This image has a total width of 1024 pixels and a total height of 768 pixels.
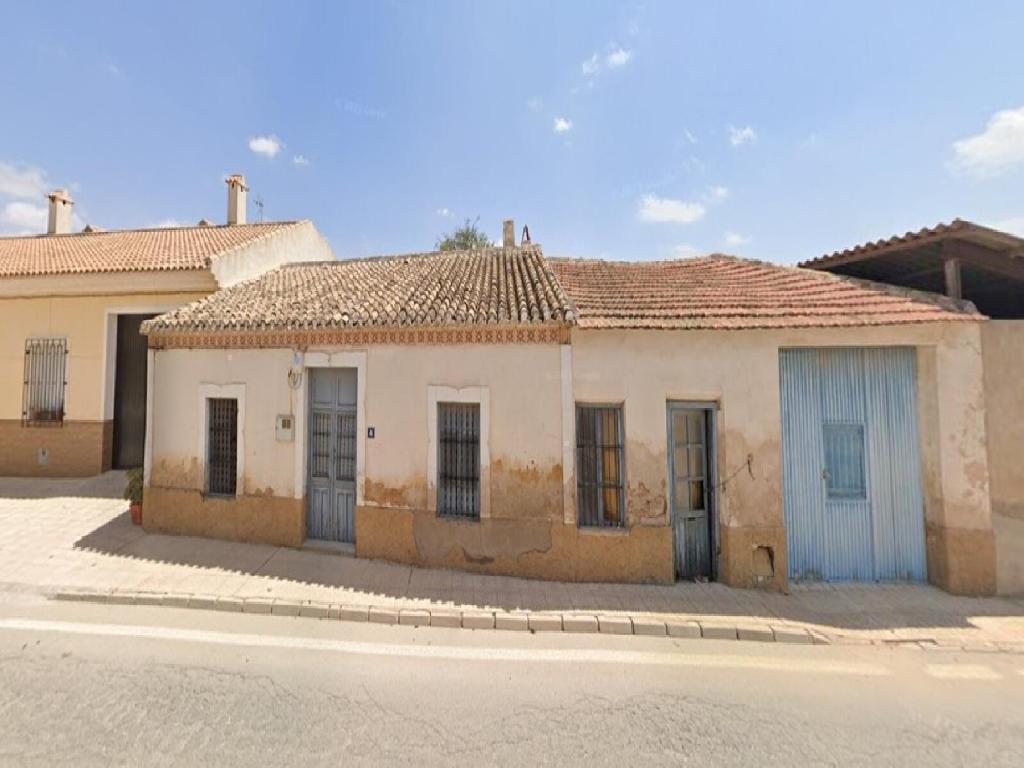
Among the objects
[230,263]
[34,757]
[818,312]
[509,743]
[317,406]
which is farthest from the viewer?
[230,263]

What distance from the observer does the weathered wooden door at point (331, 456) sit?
7.17m

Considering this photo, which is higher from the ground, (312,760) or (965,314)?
(965,314)

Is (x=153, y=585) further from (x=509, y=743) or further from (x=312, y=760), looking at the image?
(x=509, y=743)

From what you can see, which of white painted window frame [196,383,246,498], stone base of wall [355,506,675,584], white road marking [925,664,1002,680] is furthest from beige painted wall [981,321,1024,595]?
white painted window frame [196,383,246,498]

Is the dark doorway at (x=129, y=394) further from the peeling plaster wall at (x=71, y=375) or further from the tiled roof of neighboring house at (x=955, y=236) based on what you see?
the tiled roof of neighboring house at (x=955, y=236)

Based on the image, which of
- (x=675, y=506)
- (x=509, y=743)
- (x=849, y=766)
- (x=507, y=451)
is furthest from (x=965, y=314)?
(x=509, y=743)

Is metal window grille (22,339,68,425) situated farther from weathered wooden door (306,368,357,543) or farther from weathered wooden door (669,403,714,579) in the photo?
weathered wooden door (669,403,714,579)

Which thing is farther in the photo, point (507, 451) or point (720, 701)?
point (507, 451)

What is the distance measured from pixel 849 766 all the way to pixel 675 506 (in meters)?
3.29

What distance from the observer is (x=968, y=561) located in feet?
18.9

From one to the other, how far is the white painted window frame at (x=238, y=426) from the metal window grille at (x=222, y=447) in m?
0.06

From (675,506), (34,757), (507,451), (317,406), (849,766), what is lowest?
(849,766)

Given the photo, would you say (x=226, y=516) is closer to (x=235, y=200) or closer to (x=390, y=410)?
(x=390, y=410)

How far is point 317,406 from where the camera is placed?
7328 millimetres
